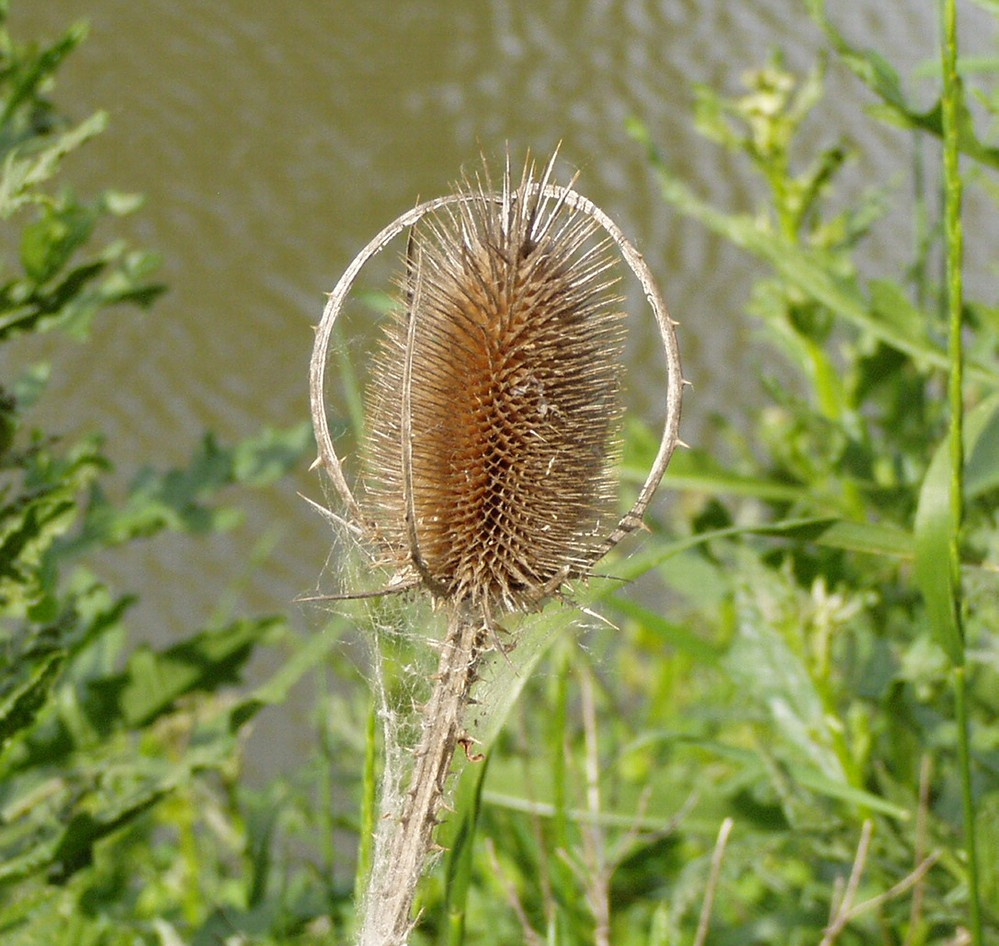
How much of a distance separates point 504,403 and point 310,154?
4.00 metres

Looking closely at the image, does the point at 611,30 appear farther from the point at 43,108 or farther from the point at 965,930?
the point at 965,930

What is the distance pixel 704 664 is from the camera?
203 cm

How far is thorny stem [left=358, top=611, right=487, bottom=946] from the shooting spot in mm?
1070

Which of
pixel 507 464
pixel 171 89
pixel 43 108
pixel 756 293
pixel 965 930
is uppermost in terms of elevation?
pixel 171 89

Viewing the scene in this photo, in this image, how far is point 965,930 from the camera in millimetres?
1710

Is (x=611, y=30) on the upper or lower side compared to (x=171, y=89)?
upper

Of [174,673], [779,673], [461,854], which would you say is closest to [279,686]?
[174,673]

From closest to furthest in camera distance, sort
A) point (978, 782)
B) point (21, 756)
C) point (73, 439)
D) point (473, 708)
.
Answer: point (473, 708) → point (21, 756) → point (978, 782) → point (73, 439)

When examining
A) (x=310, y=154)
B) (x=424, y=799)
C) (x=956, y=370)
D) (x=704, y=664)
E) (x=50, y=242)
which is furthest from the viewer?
(x=310, y=154)

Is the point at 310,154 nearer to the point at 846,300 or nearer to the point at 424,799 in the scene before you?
the point at 846,300

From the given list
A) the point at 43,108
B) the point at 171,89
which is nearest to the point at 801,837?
the point at 43,108

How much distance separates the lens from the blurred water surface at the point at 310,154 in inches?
165

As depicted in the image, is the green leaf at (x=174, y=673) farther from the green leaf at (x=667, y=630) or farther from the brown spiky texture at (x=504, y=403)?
the brown spiky texture at (x=504, y=403)

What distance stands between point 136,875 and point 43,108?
180 cm
